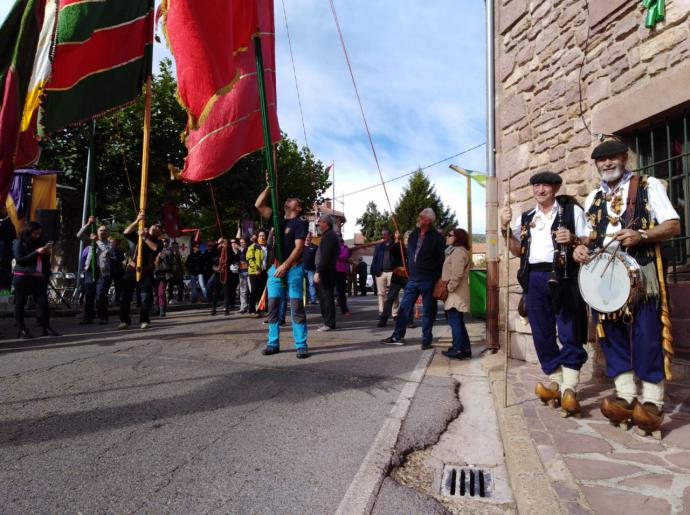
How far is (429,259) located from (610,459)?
4.27 meters

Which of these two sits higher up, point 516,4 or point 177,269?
point 516,4

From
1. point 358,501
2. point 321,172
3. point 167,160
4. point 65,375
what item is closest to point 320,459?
point 358,501

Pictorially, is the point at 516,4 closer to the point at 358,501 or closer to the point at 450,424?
the point at 450,424

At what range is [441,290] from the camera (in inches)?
258

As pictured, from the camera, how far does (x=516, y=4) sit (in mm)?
6297

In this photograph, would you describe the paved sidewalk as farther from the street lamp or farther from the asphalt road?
the street lamp

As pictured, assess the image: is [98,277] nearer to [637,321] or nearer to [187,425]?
[187,425]

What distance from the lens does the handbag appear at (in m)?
6.48

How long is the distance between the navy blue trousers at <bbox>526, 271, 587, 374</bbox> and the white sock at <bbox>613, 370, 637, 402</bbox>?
1.07 feet

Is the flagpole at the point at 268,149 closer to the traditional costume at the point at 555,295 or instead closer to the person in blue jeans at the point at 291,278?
the person in blue jeans at the point at 291,278

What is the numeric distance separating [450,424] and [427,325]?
3060 mm

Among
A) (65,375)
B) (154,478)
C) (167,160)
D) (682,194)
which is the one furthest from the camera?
(167,160)

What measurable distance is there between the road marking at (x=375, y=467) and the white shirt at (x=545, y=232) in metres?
1.54

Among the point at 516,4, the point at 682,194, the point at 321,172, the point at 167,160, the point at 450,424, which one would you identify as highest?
the point at 321,172
